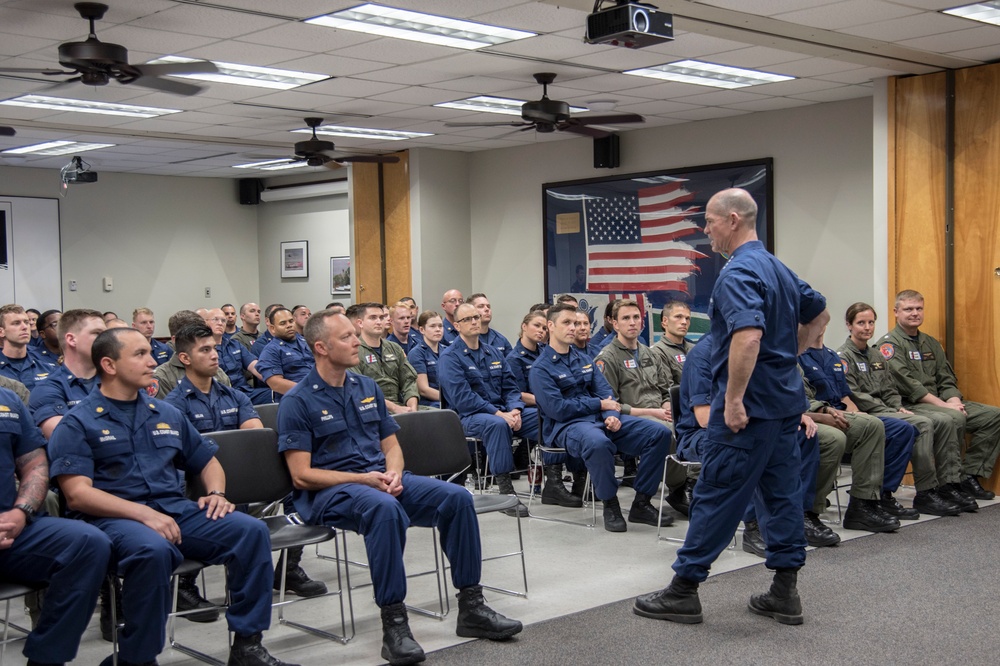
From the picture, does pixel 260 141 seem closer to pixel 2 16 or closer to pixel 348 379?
pixel 2 16

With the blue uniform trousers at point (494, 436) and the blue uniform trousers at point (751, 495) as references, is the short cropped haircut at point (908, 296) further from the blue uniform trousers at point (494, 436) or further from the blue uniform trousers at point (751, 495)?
the blue uniform trousers at point (751, 495)

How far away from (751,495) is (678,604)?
542 mm

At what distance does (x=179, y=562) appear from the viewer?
11.7 ft

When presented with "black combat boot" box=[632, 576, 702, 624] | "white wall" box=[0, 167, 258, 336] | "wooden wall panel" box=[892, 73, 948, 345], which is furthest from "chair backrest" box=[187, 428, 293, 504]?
"white wall" box=[0, 167, 258, 336]

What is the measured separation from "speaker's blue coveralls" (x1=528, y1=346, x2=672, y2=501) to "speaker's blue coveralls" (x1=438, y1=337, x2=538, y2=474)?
368 mm

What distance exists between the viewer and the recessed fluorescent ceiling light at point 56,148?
10.9m

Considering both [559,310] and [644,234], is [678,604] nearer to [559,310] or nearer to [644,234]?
[559,310]

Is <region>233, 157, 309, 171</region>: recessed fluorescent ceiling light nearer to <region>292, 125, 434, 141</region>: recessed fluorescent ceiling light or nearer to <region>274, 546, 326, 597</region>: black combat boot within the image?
<region>292, 125, 434, 141</region>: recessed fluorescent ceiling light

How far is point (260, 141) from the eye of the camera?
1075 centimetres

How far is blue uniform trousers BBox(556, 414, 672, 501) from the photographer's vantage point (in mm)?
5906

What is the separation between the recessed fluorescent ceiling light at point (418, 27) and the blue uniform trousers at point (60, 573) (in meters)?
3.56

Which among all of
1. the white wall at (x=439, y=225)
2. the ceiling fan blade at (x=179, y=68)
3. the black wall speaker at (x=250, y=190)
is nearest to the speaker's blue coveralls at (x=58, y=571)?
the ceiling fan blade at (x=179, y=68)

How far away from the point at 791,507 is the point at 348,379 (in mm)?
1913

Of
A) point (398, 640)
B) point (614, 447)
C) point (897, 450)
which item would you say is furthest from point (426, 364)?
point (398, 640)
